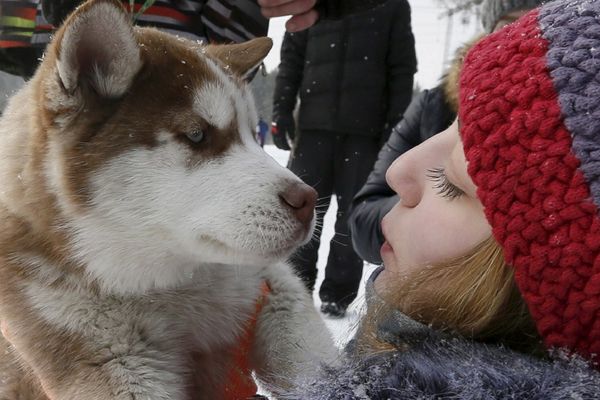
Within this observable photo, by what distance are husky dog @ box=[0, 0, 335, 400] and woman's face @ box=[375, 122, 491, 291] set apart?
0.24m

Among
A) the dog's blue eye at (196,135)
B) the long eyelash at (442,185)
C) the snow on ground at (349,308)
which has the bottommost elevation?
the snow on ground at (349,308)

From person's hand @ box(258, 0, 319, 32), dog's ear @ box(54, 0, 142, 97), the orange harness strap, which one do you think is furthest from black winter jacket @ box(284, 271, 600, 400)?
person's hand @ box(258, 0, 319, 32)

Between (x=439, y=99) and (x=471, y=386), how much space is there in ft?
6.19

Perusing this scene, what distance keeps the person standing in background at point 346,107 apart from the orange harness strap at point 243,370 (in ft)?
9.07

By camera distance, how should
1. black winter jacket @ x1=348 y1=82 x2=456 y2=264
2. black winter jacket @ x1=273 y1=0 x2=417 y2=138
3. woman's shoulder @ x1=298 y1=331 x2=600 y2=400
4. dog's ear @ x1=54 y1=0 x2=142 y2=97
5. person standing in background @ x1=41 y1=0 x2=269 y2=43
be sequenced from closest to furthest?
woman's shoulder @ x1=298 y1=331 x2=600 y2=400 < dog's ear @ x1=54 y1=0 x2=142 y2=97 < person standing in background @ x1=41 y1=0 x2=269 y2=43 < black winter jacket @ x1=348 y1=82 x2=456 y2=264 < black winter jacket @ x1=273 y1=0 x2=417 y2=138

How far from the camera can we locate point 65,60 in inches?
55.4

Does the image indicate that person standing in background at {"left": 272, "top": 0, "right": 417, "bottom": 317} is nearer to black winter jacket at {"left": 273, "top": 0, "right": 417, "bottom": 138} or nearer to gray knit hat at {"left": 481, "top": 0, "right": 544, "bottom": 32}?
black winter jacket at {"left": 273, "top": 0, "right": 417, "bottom": 138}

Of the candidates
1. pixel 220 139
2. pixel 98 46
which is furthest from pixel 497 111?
pixel 98 46

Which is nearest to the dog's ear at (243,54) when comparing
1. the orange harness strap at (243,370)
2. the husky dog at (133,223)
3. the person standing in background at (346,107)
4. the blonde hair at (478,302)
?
the husky dog at (133,223)

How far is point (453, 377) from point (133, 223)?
90 centimetres

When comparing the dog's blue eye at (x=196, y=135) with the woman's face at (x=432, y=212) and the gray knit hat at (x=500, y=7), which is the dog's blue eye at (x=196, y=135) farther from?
the gray knit hat at (x=500, y=7)

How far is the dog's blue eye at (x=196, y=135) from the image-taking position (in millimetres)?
1494

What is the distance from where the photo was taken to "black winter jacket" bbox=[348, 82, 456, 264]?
2383 mm

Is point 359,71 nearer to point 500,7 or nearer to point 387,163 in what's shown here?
point 500,7
